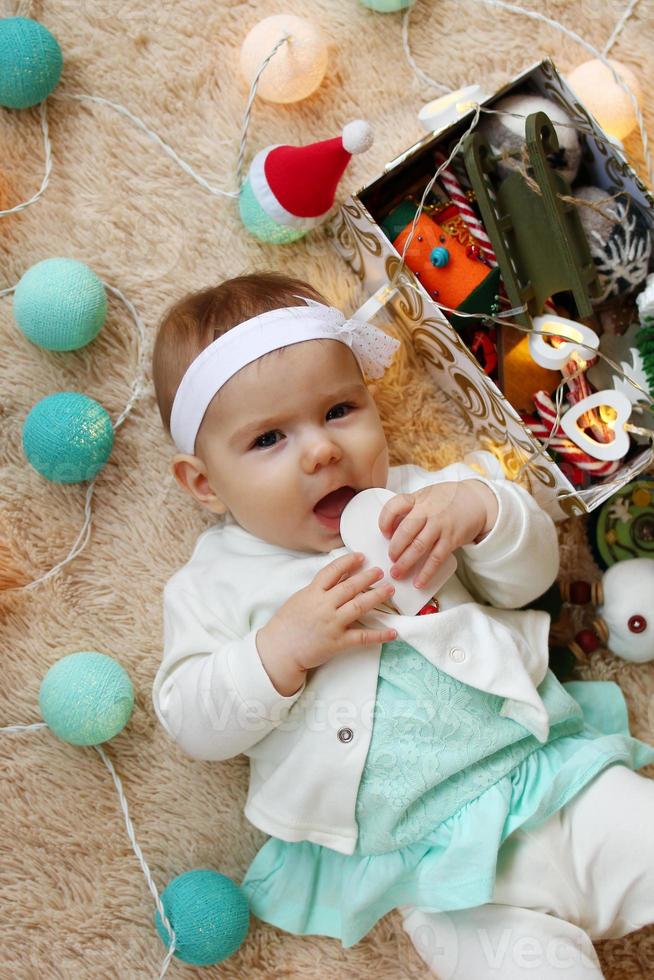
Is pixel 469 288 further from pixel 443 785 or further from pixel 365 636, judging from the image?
pixel 443 785

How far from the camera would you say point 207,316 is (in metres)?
1.27

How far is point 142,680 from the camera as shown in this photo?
1444 millimetres

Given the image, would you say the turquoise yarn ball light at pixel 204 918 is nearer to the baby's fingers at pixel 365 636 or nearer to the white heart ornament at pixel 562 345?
the baby's fingers at pixel 365 636

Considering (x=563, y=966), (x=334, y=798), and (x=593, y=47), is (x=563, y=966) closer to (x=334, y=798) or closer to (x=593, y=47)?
(x=334, y=798)

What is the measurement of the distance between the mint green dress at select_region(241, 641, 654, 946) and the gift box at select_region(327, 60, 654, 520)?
0.34 m

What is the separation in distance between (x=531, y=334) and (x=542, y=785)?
0.65 m

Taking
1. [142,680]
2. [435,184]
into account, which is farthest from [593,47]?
[142,680]

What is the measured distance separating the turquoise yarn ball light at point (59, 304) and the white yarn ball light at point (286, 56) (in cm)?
41

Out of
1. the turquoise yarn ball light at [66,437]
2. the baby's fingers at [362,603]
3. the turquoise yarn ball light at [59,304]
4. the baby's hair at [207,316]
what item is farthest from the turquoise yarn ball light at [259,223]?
the baby's fingers at [362,603]

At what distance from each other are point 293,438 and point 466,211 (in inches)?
19.2

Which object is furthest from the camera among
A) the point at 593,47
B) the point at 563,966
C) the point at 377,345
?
the point at 593,47

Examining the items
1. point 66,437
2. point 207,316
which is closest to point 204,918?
point 66,437

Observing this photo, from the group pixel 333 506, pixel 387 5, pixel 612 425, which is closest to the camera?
pixel 333 506

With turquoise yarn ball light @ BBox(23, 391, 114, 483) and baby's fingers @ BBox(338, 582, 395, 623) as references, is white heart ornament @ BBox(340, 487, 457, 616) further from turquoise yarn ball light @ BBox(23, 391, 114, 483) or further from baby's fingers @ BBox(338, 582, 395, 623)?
turquoise yarn ball light @ BBox(23, 391, 114, 483)
